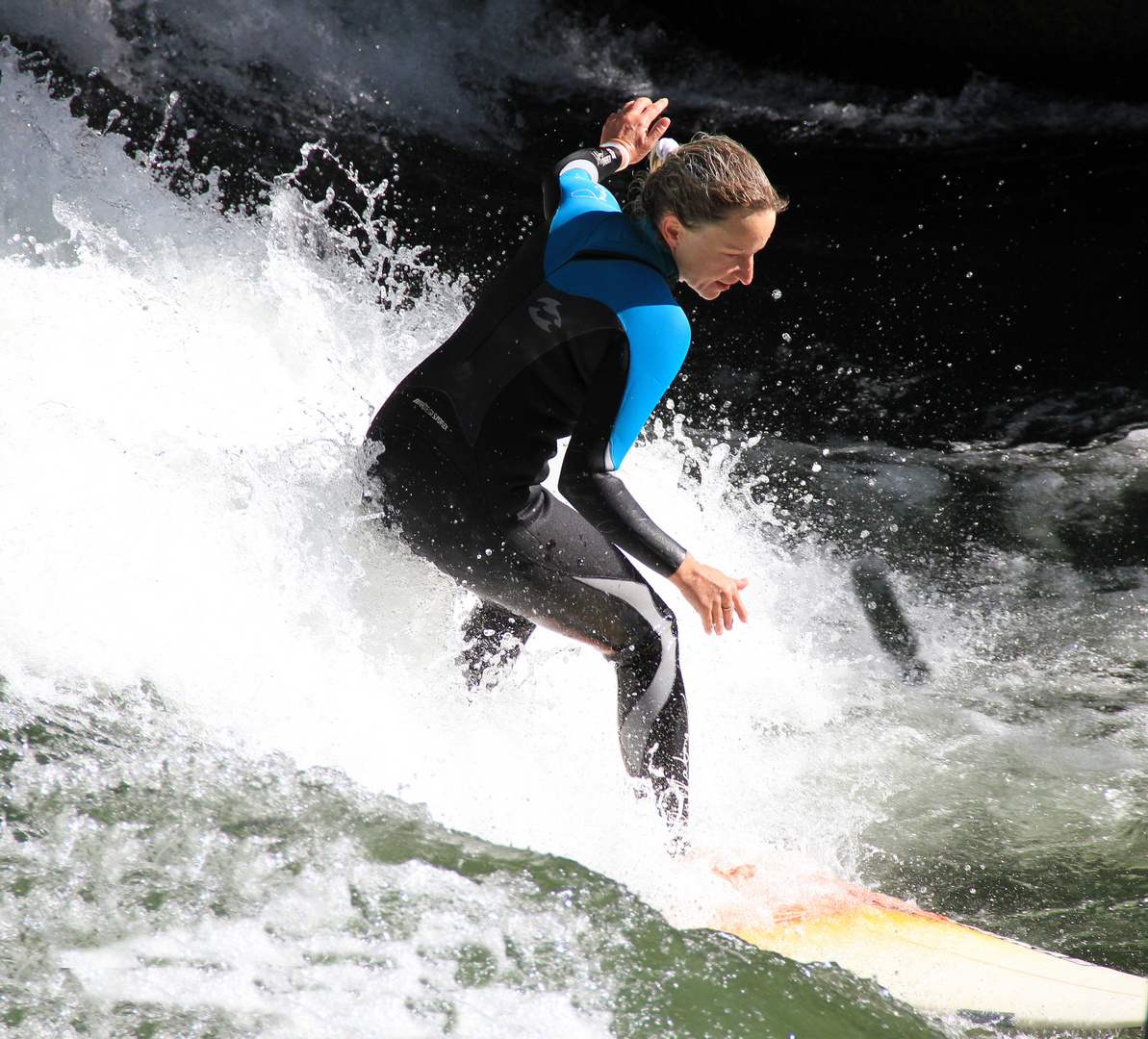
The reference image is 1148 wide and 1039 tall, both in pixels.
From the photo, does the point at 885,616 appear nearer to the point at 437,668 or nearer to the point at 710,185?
the point at 437,668

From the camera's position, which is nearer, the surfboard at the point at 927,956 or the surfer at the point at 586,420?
the surfer at the point at 586,420

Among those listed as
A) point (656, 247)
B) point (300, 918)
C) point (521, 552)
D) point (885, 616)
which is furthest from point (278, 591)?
point (885, 616)

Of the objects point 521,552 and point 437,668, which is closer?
point 521,552

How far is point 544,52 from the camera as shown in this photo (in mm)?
7391

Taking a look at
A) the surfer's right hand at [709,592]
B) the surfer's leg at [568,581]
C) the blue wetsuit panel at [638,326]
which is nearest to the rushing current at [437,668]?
the surfer's leg at [568,581]

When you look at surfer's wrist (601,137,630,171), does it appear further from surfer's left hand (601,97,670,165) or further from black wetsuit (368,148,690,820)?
black wetsuit (368,148,690,820)

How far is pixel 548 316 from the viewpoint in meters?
1.97

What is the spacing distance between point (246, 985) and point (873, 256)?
565 cm

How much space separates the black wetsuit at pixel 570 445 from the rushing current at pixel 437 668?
254 millimetres

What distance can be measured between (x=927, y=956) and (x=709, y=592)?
3.54ft

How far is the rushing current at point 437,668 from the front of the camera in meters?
1.90

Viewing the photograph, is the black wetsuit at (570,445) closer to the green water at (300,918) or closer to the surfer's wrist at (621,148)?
the surfer's wrist at (621,148)

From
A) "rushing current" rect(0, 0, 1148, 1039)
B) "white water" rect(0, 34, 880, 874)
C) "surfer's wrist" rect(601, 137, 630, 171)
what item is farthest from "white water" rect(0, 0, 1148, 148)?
"surfer's wrist" rect(601, 137, 630, 171)

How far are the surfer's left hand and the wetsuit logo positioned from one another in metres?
0.84
